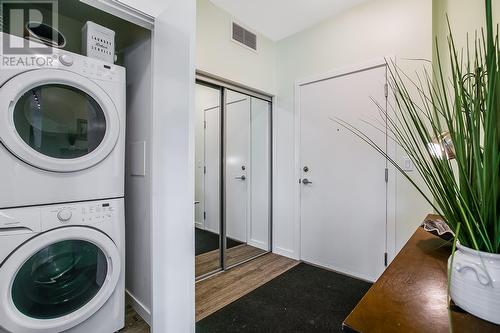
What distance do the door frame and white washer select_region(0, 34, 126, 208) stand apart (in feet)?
5.88

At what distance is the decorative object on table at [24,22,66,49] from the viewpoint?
126 centimetres

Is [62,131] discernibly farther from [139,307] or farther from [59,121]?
[139,307]

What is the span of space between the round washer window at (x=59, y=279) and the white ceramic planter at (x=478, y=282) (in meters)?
1.62

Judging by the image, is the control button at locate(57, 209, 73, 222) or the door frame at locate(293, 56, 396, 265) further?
the door frame at locate(293, 56, 396, 265)

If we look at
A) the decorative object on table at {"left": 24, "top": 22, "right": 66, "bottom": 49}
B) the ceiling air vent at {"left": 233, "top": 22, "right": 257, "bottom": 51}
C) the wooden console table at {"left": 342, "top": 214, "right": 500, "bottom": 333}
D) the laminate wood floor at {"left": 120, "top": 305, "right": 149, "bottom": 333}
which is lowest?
the laminate wood floor at {"left": 120, "top": 305, "right": 149, "bottom": 333}

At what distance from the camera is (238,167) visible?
295 centimetres

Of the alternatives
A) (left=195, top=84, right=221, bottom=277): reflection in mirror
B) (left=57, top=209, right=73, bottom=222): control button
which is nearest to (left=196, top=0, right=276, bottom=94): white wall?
(left=195, top=84, right=221, bottom=277): reflection in mirror

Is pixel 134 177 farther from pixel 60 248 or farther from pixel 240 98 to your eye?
pixel 240 98

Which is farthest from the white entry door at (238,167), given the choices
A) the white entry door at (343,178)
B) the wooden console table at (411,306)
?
the wooden console table at (411,306)

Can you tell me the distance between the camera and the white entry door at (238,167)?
9.45 ft

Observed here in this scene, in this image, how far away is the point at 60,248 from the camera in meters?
1.25

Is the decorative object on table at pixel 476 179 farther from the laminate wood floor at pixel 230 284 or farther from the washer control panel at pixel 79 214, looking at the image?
the laminate wood floor at pixel 230 284

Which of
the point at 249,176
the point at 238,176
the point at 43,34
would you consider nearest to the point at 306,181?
the point at 249,176

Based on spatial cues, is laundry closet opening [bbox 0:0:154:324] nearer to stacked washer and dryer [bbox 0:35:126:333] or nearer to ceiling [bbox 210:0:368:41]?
stacked washer and dryer [bbox 0:35:126:333]
